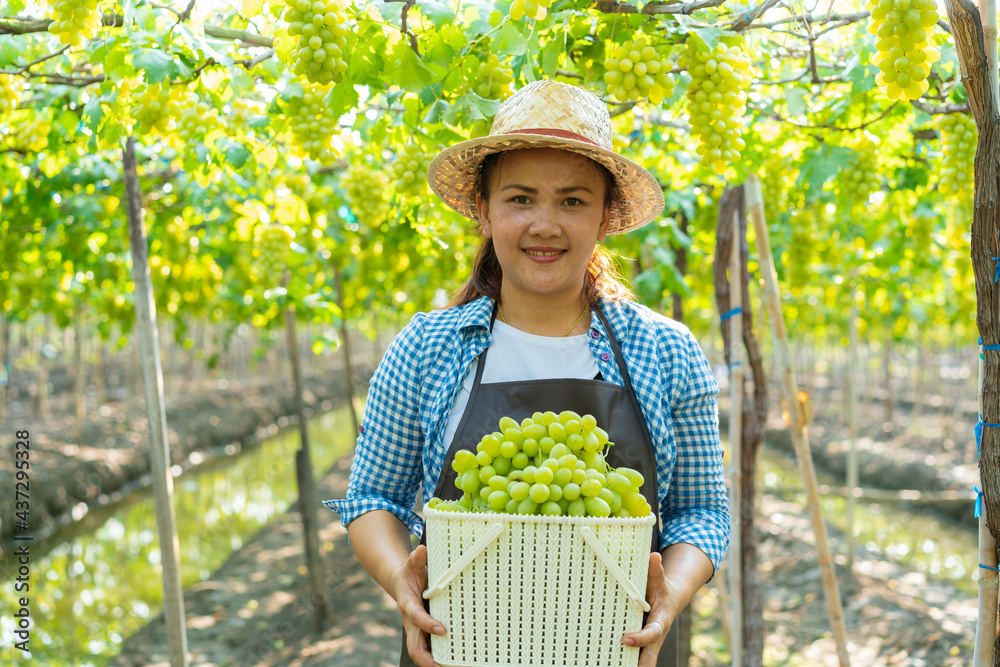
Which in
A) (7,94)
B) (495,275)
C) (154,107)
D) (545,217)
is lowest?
(495,275)

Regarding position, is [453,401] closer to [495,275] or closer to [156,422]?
[495,275]

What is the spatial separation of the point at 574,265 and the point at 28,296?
904 centimetres

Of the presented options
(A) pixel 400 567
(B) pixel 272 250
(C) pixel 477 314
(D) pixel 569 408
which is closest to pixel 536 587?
(A) pixel 400 567

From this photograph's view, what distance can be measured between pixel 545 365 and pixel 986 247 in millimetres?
1034

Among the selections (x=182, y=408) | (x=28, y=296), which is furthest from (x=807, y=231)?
(x=182, y=408)

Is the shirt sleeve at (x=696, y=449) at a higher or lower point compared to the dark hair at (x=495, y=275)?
lower

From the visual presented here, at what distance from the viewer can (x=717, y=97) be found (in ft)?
6.51

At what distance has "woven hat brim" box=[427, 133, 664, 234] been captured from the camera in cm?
170

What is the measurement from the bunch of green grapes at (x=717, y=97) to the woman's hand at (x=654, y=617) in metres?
1.16

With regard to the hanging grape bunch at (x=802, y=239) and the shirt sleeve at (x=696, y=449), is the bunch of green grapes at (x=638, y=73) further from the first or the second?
the hanging grape bunch at (x=802, y=239)

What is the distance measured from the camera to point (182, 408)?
1598 centimetres

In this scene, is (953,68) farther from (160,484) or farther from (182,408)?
(182,408)

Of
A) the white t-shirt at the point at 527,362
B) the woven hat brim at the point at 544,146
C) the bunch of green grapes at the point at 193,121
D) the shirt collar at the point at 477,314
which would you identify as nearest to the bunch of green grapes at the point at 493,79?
the woven hat brim at the point at 544,146

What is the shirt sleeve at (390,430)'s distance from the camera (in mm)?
1795
